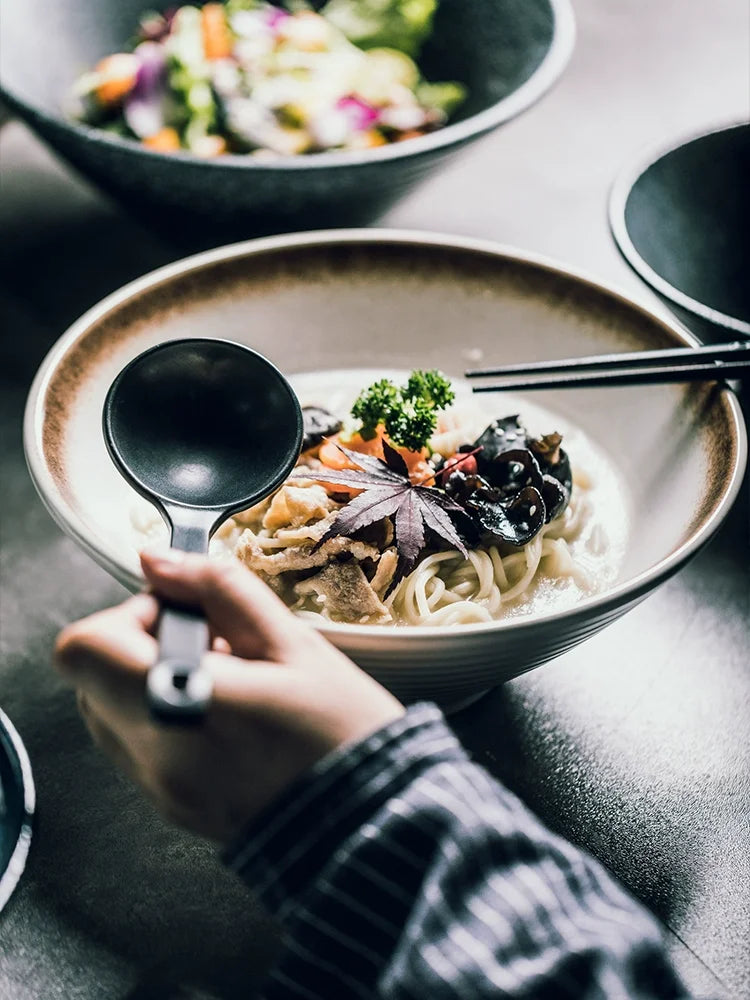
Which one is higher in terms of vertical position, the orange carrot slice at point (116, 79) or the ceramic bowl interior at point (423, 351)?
the orange carrot slice at point (116, 79)

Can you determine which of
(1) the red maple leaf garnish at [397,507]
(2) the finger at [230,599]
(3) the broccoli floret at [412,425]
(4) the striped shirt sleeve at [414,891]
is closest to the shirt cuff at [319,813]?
(4) the striped shirt sleeve at [414,891]

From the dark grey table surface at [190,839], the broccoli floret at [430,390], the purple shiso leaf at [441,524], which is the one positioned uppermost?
the broccoli floret at [430,390]

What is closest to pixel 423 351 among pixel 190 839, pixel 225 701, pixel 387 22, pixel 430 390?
pixel 430 390

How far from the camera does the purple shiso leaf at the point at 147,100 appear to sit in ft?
6.85

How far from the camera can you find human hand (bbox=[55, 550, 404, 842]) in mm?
833

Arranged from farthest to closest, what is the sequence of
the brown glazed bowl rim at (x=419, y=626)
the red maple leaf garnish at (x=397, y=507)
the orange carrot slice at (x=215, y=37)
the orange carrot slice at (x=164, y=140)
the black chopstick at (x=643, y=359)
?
the orange carrot slice at (x=215, y=37) < the orange carrot slice at (x=164, y=140) < the black chopstick at (x=643, y=359) < the red maple leaf garnish at (x=397, y=507) < the brown glazed bowl rim at (x=419, y=626)

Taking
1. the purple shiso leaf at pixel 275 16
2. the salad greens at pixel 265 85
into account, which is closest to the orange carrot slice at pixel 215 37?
the salad greens at pixel 265 85

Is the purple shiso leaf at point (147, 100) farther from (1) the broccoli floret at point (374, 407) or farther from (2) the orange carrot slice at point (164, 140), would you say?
(1) the broccoli floret at point (374, 407)

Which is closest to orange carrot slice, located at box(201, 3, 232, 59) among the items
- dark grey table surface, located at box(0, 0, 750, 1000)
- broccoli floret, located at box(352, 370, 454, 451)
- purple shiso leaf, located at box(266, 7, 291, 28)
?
purple shiso leaf, located at box(266, 7, 291, 28)

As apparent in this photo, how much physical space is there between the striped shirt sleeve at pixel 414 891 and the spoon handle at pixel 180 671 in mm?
131

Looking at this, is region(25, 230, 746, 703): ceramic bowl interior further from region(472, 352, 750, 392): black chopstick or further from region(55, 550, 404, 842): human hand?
region(55, 550, 404, 842): human hand

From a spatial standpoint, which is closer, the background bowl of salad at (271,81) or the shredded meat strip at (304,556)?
the shredded meat strip at (304,556)

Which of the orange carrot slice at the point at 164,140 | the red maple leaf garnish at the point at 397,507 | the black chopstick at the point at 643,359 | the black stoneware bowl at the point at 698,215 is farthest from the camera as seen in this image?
the orange carrot slice at the point at 164,140

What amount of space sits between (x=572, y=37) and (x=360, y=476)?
1.17 m
